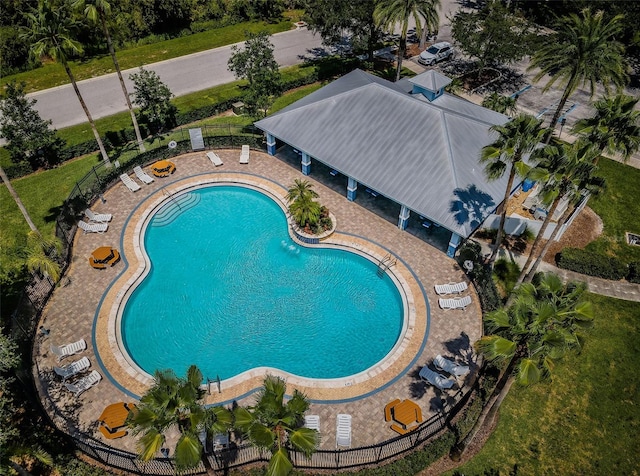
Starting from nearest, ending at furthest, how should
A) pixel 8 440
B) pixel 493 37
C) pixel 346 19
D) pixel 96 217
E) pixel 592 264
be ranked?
pixel 8 440 < pixel 592 264 < pixel 96 217 < pixel 346 19 < pixel 493 37

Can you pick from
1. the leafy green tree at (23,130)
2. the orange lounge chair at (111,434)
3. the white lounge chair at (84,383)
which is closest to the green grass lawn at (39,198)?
the leafy green tree at (23,130)

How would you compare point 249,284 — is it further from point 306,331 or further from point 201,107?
point 201,107

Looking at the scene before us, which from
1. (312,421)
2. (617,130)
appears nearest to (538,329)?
(312,421)

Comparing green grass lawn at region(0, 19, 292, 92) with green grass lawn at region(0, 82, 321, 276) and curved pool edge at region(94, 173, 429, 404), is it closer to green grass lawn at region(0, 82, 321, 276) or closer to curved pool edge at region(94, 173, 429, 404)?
green grass lawn at region(0, 82, 321, 276)

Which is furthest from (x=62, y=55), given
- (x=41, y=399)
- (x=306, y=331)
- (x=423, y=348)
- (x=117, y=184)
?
(x=423, y=348)

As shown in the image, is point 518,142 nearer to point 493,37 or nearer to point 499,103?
point 499,103

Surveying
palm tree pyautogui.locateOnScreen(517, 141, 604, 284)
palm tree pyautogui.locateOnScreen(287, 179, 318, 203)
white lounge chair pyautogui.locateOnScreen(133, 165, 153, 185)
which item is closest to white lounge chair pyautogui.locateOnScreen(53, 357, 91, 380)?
white lounge chair pyautogui.locateOnScreen(133, 165, 153, 185)

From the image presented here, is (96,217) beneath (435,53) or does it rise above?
beneath
